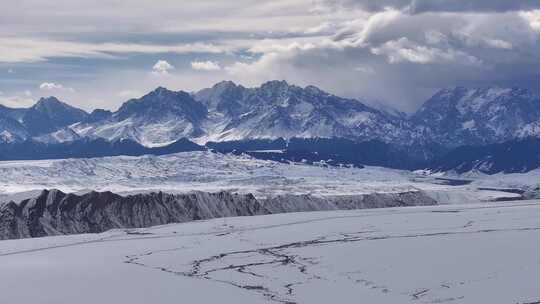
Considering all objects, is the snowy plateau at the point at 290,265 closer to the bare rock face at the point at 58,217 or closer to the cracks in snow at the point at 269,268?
the cracks in snow at the point at 269,268

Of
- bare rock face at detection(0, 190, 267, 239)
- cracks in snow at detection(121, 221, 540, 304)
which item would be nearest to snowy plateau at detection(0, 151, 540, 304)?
cracks in snow at detection(121, 221, 540, 304)

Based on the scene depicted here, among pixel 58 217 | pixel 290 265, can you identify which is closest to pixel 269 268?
pixel 290 265

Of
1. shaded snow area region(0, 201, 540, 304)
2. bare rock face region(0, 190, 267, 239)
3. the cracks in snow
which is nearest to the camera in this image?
shaded snow area region(0, 201, 540, 304)

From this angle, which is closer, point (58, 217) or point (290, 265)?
point (290, 265)

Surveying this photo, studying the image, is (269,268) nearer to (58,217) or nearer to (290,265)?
(290,265)

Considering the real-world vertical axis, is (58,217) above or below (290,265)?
below

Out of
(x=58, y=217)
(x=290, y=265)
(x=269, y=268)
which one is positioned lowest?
(x=58, y=217)

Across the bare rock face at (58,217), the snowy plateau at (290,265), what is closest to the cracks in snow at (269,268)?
the snowy plateau at (290,265)

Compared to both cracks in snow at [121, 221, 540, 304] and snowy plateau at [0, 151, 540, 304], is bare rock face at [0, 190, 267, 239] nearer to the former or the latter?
snowy plateau at [0, 151, 540, 304]

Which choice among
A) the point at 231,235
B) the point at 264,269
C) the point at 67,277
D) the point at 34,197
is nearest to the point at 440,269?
the point at 264,269
